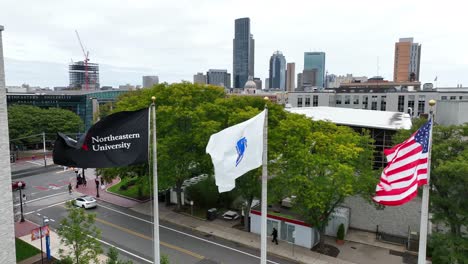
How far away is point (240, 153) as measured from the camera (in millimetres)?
12141

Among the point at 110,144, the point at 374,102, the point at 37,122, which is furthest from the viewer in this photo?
the point at 374,102

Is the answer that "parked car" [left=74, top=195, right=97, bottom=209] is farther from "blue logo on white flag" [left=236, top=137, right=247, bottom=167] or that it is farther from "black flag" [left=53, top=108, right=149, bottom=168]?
"blue logo on white flag" [left=236, top=137, right=247, bottom=167]

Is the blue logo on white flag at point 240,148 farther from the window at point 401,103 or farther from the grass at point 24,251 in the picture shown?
the window at point 401,103

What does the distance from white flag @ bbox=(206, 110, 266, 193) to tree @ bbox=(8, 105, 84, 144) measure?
63.5 metres

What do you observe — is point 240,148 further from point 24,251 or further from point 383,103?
point 383,103

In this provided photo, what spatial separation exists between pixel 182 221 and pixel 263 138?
2226 cm

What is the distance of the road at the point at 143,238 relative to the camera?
82.8 ft

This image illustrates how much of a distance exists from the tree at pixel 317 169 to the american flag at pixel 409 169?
36.4ft

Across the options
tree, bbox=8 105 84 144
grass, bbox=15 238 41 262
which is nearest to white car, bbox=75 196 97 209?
grass, bbox=15 238 41 262

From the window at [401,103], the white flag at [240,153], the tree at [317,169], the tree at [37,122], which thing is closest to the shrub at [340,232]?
the tree at [317,169]

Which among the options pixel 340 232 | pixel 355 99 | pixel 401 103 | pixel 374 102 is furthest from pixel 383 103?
pixel 340 232

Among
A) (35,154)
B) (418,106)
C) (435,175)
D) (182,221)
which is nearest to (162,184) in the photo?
(182,221)

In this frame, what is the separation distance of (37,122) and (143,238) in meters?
50.1

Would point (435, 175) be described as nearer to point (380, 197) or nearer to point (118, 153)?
point (380, 197)
